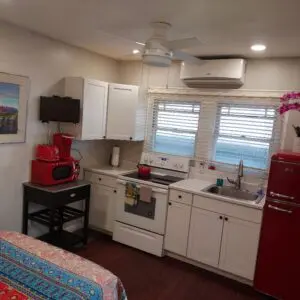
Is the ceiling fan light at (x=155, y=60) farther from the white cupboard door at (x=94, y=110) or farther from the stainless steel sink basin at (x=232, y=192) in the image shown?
the stainless steel sink basin at (x=232, y=192)

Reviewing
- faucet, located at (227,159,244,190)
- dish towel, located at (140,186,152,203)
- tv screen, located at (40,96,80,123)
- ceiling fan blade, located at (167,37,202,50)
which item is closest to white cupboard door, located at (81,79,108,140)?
tv screen, located at (40,96,80,123)

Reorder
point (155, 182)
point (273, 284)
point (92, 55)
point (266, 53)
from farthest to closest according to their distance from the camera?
point (92, 55) < point (155, 182) < point (266, 53) < point (273, 284)

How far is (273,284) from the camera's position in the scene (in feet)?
9.16

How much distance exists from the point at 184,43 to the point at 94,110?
1817mm

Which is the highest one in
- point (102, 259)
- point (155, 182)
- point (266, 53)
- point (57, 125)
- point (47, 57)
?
point (266, 53)

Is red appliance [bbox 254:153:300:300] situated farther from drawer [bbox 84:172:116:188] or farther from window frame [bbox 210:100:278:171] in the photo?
drawer [bbox 84:172:116:188]

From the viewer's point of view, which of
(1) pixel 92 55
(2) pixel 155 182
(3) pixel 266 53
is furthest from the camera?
(1) pixel 92 55

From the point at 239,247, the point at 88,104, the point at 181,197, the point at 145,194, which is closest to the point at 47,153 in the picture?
the point at 88,104

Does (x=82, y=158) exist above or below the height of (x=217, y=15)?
below

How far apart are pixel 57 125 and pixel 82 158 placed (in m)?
0.65

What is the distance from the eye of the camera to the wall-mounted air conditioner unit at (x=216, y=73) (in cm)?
338

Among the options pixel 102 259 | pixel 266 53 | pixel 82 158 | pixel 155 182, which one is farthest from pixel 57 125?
pixel 266 53

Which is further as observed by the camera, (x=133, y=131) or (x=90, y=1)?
(x=133, y=131)

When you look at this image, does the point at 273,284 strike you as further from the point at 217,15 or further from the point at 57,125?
the point at 57,125
